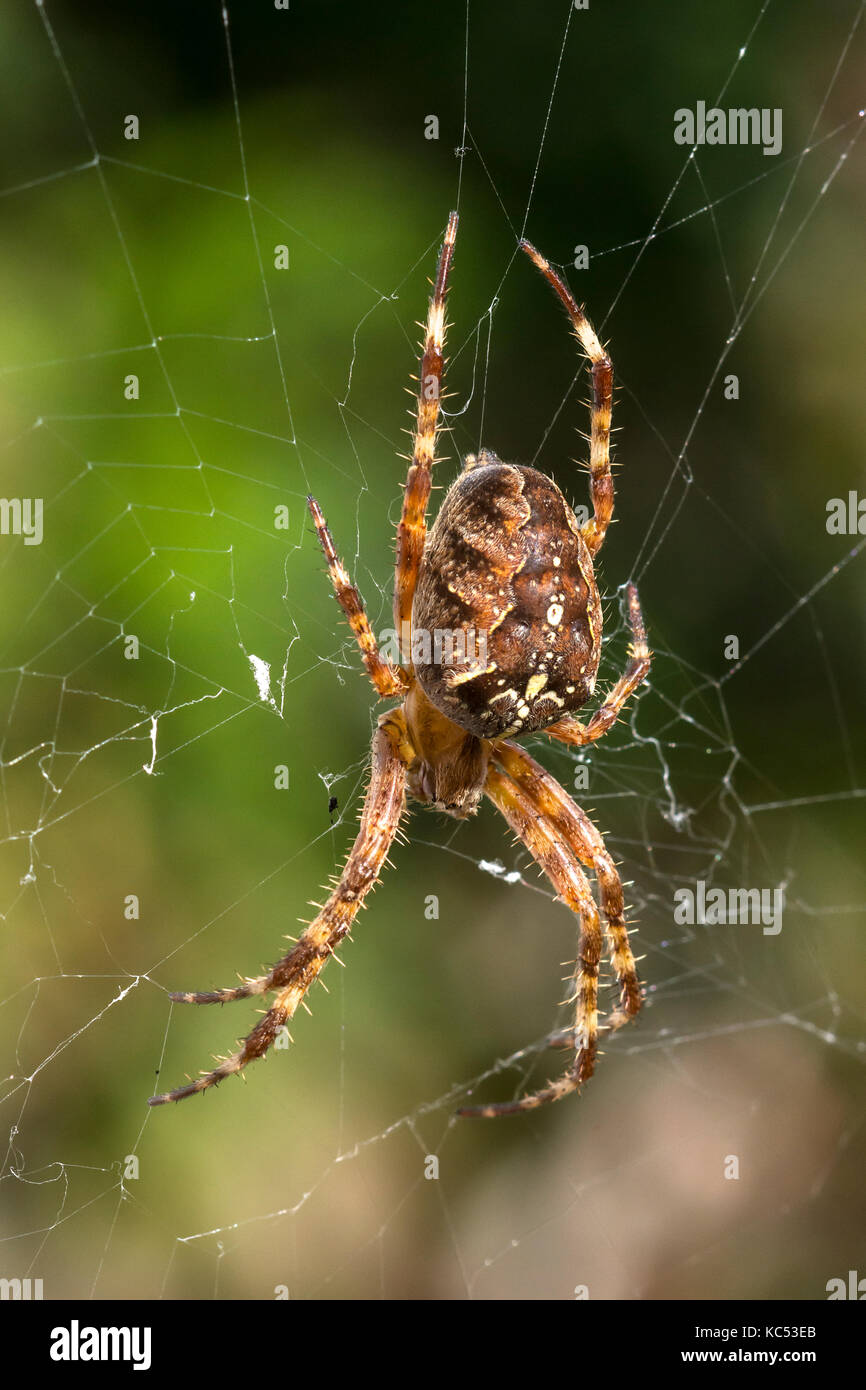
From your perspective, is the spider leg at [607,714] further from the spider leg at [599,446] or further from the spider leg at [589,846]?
the spider leg at [599,446]

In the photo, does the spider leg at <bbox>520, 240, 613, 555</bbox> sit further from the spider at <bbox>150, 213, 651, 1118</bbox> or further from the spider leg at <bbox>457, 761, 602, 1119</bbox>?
the spider leg at <bbox>457, 761, 602, 1119</bbox>

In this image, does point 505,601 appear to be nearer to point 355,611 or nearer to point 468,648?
point 468,648

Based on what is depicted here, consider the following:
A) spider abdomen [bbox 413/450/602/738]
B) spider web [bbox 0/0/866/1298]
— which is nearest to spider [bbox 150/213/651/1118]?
spider abdomen [bbox 413/450/602/738]

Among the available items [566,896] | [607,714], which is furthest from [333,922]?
[607,714]

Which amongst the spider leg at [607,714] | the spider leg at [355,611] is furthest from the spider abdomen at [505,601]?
the spider leg at [607,714]

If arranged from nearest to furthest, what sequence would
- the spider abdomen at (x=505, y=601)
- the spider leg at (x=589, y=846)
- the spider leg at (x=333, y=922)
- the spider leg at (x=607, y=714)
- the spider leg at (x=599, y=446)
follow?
the spider abdomen at (x=505, y=601), the spider leg at (x=333, y=922), the spider leg at (x=599, y=446), the spider leg at (x=607, y=714), the spider leg at (x=589, y=846)
